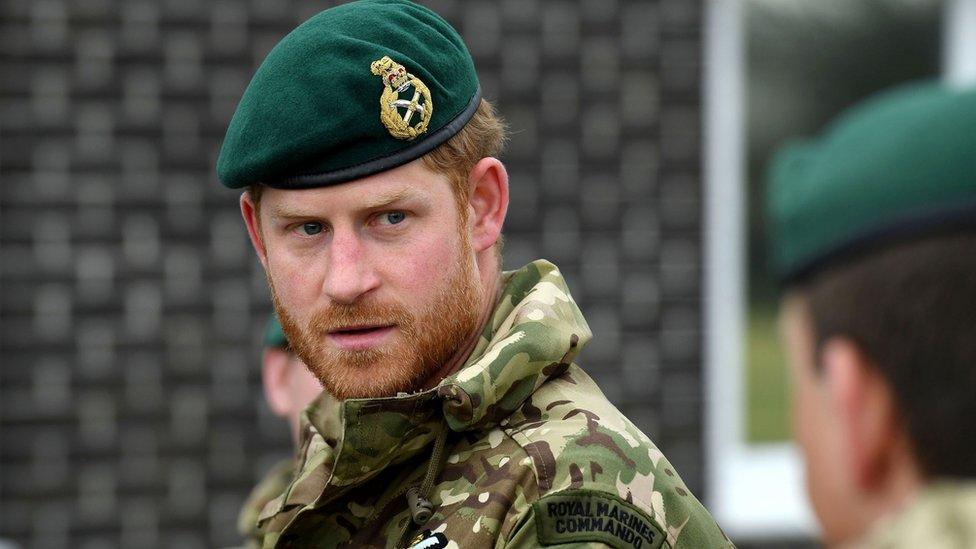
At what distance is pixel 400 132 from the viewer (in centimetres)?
176

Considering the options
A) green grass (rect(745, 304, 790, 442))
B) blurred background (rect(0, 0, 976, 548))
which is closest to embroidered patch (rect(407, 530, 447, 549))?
blurred background (rect(0, 0, 976, 548))

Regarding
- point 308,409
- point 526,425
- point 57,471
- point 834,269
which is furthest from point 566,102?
point 834,269

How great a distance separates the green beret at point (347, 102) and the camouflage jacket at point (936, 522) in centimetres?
96

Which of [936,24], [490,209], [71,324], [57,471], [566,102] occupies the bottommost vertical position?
[57,471]

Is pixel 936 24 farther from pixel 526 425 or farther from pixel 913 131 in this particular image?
pixel 913 131

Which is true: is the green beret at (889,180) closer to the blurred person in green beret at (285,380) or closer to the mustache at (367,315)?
the mustache at (367,315)

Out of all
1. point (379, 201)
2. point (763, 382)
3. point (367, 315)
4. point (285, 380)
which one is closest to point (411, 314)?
point (367, 315)

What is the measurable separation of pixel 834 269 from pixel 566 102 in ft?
13.6

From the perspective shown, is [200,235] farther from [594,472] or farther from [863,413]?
[863,413]

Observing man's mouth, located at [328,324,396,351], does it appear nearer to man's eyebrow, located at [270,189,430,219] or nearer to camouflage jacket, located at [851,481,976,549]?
man's eyebrow, located at [270,189,430,219]

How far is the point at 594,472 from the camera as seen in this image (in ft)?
5.16

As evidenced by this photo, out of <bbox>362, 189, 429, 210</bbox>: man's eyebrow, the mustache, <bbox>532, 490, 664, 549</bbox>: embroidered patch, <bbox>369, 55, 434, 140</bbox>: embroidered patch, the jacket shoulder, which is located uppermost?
<bbox>369, 55, 434, 140</bbox>: embroidered patch

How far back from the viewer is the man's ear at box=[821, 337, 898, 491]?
1.04 metres

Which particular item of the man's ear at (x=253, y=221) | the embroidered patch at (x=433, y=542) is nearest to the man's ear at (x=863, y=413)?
the embroidered patch at (x=433, y=542)
